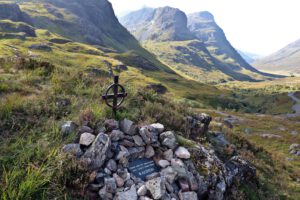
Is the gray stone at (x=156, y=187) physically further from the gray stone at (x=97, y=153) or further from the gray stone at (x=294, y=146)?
the gray stone at (x=294, y=146)

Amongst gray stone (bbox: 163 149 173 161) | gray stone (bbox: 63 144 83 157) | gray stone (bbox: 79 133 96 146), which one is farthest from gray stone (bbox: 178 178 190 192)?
gray stone (bbox: 63 144 83 157)

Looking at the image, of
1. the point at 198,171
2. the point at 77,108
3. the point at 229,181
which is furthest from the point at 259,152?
the point at 77,108

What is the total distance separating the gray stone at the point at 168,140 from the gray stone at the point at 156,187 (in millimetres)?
1833

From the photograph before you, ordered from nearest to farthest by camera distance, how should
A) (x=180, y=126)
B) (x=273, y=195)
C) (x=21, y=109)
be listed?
(x=21, y=109) < (x=180, y=126) < (x=273, y=195)

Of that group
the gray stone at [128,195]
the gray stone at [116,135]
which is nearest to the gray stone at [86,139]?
the gray stone at [116,135]

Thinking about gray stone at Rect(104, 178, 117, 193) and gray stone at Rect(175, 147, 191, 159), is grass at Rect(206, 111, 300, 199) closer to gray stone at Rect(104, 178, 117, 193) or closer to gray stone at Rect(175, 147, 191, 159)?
gray stone at Rect(175, 147, 191, 159)

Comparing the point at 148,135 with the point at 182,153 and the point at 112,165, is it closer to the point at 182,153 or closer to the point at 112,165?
the point at 182,153

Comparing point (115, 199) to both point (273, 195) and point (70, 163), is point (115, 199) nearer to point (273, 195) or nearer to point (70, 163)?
point (70, 163)

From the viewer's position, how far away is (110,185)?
7.29 meters

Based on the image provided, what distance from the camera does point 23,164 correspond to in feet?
22.0

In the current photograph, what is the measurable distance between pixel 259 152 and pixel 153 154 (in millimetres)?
17353

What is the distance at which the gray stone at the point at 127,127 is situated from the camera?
9.17 metres

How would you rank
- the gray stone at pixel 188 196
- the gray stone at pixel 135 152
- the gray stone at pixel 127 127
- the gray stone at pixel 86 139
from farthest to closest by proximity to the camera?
the gray stone at pixel 127 127 → the gray stone at pixel 135 152 → the gray stone at pixel 188 196 → the gray stone at pixel 86 139

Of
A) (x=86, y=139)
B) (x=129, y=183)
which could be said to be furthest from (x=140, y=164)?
(x=86, y=139)
